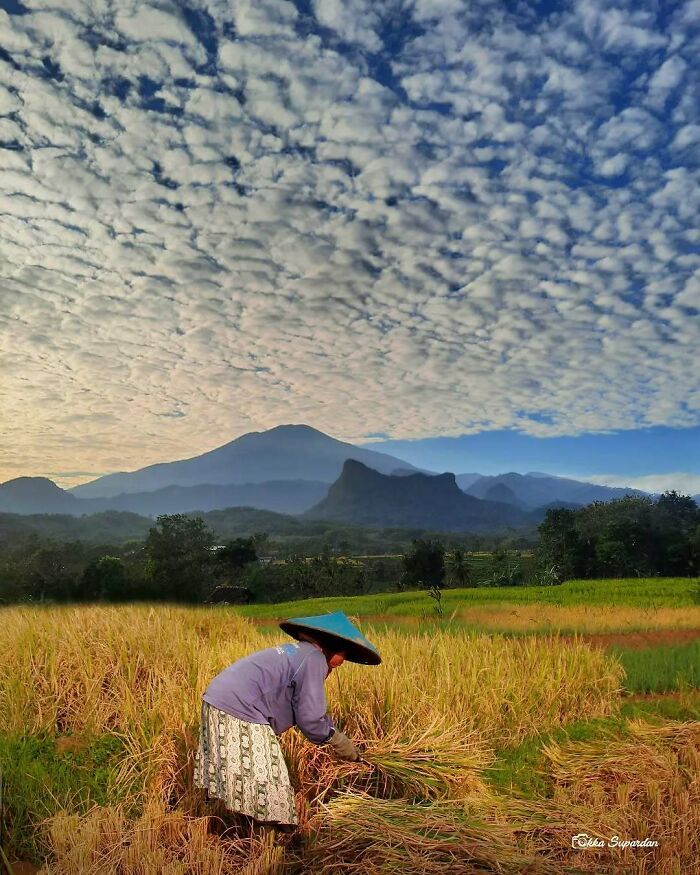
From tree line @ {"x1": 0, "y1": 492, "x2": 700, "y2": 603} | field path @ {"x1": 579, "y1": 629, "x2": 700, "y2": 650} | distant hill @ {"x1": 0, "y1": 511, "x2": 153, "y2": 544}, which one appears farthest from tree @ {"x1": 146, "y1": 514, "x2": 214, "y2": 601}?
distant hill @ {"x1": 0, "y1": 511, "x2": 153, "y2": 544}

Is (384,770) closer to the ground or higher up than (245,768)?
closer to the ground

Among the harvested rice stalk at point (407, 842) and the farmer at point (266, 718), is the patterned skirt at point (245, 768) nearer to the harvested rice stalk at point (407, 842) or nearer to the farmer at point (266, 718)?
the farmer at point (266, 718)

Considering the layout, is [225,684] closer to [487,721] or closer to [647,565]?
[487,721]

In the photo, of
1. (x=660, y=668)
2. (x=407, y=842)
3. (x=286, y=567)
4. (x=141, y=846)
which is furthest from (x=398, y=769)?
(x=286, y=567)

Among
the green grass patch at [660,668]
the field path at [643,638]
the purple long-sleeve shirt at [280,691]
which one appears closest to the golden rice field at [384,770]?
the purple long-sleeve shirt at [280,691]

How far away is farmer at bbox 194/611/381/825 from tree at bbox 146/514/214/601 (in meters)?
45.7

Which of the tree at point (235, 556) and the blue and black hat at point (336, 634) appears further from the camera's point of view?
the tree at point (235, 556)

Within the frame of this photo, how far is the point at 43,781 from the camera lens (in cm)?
492

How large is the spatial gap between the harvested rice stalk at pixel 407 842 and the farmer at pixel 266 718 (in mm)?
286

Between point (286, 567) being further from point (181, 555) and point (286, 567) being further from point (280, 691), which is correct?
point (280, 691)

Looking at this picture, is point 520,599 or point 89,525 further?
point 89,525

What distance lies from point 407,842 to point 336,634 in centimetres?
121

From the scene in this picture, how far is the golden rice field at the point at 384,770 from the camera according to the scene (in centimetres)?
378

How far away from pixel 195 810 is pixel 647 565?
4948 cm
